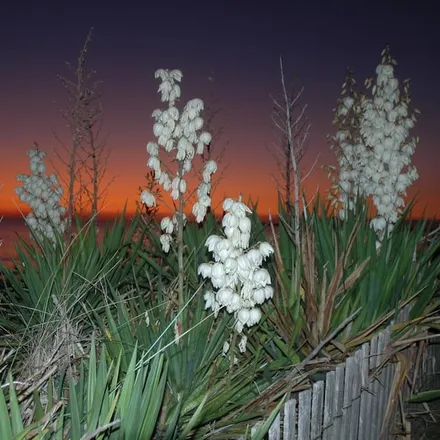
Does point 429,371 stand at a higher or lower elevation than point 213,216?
lower

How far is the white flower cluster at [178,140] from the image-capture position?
3340mm

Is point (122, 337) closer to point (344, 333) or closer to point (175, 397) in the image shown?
point (175, 397)

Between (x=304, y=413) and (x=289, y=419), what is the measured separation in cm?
19

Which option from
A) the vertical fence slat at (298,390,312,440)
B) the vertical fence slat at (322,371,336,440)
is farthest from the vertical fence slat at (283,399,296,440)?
the vertical fence slat at (322,371,336,440)

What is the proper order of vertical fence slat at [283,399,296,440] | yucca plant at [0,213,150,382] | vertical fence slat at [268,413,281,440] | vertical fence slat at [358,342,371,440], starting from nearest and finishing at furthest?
1. vertical fence slat at [268,413,281,440]
2. vertical fence slat at [283,399,296,440]
3. vertical fence slat at [358,342,371,440]
4. yucca plant at [0,213,150,382]

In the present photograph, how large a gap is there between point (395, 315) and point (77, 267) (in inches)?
88.5

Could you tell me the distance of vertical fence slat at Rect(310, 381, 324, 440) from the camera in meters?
2.83

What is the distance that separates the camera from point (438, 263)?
4379 millimetres

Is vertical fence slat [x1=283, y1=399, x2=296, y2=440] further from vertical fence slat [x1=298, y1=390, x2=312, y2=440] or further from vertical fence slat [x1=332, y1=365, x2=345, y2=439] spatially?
vertical fence slat [x1=332, y1=365, x2=345, y2=439]

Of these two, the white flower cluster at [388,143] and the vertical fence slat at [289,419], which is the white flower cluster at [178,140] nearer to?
the vertical fence slat at [289,419]

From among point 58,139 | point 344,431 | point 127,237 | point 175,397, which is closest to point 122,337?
point 175,397

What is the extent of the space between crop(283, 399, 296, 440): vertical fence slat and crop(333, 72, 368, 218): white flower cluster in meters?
2.79

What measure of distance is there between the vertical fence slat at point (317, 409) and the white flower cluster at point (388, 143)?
237cm

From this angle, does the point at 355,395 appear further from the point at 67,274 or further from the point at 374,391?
the point at 67,274
